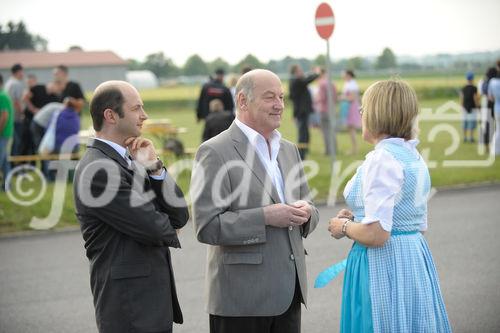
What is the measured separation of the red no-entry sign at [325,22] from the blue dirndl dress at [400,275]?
1060 cm

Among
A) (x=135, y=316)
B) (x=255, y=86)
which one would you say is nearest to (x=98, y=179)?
(x=135, y=316)

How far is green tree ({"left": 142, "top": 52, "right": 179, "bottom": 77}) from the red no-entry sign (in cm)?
8454

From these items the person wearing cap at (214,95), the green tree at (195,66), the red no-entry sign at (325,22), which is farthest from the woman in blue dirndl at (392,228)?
the green tree at (195,66)

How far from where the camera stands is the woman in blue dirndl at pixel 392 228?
4.20 meters

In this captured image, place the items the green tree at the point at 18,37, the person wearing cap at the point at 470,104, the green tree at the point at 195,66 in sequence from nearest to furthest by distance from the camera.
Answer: the person wearing cap at the point at 470,104 → the green tree at the point at 195,66 → the green tree at the point at 18,37

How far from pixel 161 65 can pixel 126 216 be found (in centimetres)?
9906

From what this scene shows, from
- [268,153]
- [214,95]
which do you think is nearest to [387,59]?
[214,95]

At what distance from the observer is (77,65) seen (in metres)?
75.5

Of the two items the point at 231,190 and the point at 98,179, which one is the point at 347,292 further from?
the point at 98,179

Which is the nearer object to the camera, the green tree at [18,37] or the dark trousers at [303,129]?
the dark trousers at [303,129]

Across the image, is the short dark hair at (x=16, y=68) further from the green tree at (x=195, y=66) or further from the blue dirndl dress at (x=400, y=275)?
the green tree at (x=195, y=66)

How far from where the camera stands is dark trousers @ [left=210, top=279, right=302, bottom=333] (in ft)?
15.1

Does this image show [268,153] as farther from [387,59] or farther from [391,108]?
[387,59]

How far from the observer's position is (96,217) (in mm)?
4230
